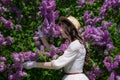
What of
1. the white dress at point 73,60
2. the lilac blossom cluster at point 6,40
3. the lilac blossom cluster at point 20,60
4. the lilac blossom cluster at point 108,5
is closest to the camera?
the white dress at point 73,60

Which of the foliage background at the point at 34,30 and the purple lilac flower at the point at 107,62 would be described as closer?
the purple lilac flower at the point at 107,62

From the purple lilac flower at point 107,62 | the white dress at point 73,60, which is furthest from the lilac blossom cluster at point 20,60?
the purple lilac flower at point 107,62

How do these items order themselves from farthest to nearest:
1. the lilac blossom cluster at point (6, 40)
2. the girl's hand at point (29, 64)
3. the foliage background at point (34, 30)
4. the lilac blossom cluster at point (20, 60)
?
the foliage background at point (34, 30)
the lilac blossom cluster at point (6, 40)
the lilac blossom cluster at point (20, 60)
the girl's hand at point (29, 64)

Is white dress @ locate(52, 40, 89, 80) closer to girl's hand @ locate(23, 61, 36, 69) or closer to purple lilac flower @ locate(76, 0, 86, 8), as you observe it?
girl's hand @ locate(23, 61, 36, 69)

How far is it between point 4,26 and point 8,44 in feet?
1.01

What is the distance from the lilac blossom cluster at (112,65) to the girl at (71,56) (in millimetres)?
607

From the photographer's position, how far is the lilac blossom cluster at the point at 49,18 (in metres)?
6.39

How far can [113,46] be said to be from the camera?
6559mm

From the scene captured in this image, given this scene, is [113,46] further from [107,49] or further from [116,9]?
[116,9]

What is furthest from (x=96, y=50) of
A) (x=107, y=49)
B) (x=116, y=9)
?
(x=116, y=9)

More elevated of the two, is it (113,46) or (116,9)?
(116,9)

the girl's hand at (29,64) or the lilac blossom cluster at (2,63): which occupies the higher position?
the lilac blossom cluster at (2,63)

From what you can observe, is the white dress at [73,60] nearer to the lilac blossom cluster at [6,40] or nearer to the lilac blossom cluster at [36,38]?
the lilac blossom cluster at [36,38]

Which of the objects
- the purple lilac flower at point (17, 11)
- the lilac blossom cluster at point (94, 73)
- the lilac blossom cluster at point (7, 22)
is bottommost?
the lilac blossom cluster at point (94, 73)
